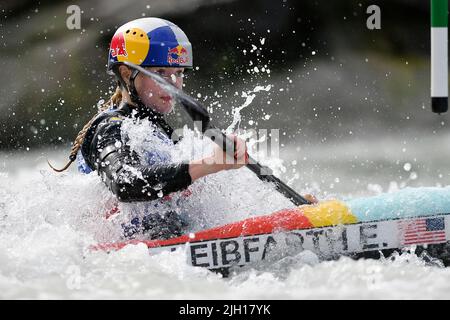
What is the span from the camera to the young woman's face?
4.55m

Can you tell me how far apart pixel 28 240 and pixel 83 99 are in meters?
5.55

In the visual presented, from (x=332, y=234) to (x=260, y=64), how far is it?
642 centimetres

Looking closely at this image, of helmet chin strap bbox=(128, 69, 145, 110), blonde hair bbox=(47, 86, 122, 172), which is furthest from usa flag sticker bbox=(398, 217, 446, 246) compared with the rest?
blonde hair bbox=(47, 86, 122, 172)

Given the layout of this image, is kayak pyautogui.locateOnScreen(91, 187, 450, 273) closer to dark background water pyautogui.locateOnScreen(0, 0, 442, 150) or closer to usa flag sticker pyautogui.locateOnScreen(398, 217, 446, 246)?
usa flag sticker pyautogui.locateOnScreen(398, 217, 446, 246)

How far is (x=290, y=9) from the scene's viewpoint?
977 centimetres

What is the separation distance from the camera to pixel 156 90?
456 cm

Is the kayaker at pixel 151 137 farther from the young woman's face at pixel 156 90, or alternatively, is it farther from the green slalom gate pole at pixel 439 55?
the green slalom gate pole at pixel 439 55

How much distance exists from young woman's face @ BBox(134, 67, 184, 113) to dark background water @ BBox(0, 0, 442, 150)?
16.3 feet

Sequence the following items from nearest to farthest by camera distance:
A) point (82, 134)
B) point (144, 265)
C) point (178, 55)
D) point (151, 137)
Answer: point (144, 265), point (151, 137), point (82, 134), point (178, 55)

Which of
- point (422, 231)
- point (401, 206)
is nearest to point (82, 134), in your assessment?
point (401, 206)

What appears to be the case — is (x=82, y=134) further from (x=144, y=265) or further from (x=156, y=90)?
(x=144, y=265)

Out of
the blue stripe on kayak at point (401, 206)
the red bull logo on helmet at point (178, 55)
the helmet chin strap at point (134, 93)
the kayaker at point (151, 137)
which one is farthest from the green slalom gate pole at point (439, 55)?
the helmet chin strap at point (134, 93)
